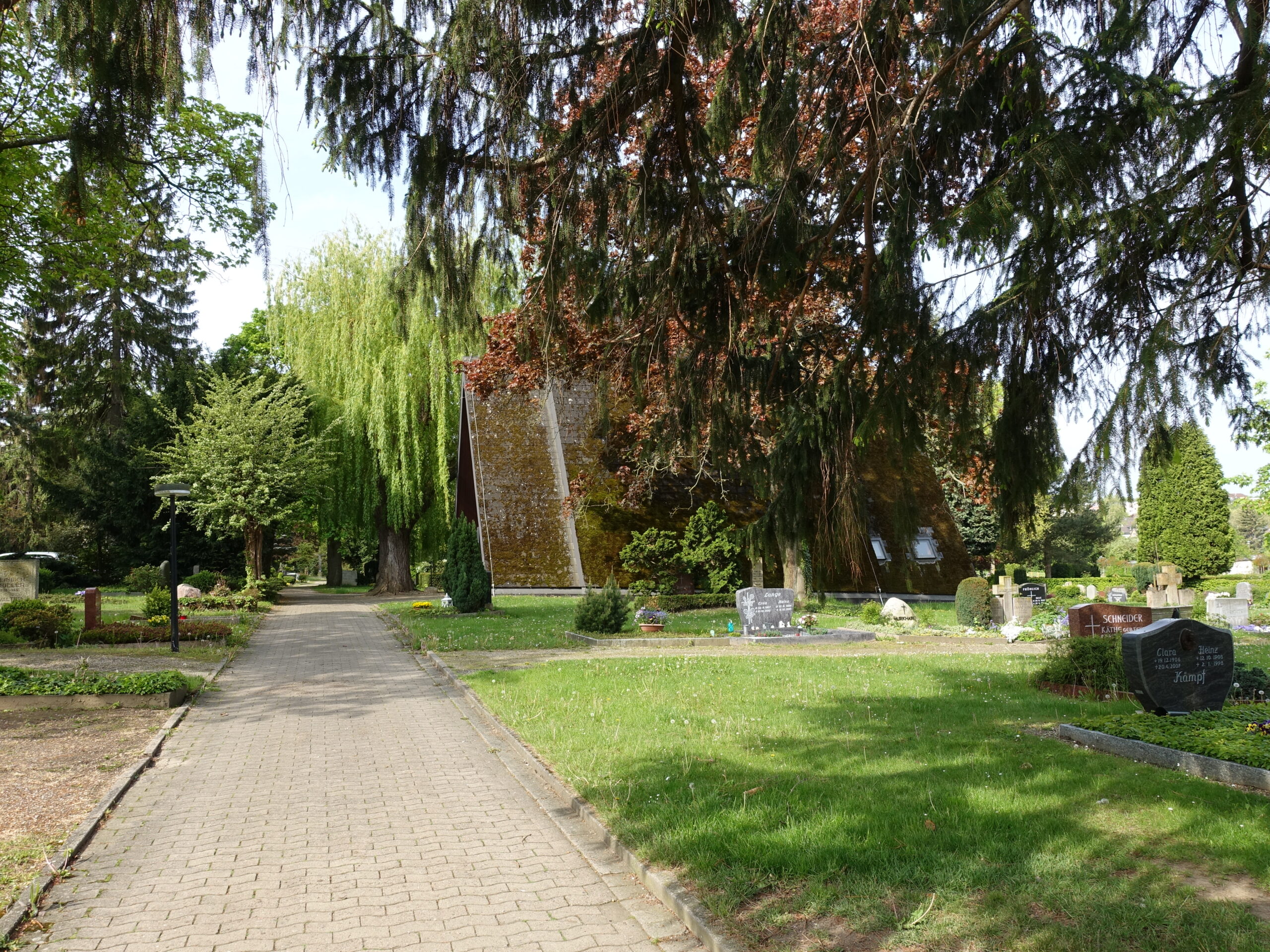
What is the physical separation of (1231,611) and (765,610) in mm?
11178

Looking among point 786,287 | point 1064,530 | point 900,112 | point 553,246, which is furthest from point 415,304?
point 1064,530

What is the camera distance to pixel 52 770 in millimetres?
7594

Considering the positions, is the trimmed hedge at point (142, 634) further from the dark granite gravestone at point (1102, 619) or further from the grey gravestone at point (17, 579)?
the dark granite gravestone at point (1102, 619)

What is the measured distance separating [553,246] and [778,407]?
1.96 m

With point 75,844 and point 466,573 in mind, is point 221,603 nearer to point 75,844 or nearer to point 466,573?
point 466,573

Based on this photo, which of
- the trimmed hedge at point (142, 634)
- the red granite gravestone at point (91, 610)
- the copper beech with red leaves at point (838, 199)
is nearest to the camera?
the copper beech with red leaves at point (838, 199)

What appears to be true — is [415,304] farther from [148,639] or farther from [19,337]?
[19,337]

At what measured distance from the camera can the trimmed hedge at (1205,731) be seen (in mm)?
6535

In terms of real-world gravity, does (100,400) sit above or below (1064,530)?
above

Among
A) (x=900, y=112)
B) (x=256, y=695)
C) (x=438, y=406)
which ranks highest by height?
(x=438, y=406)

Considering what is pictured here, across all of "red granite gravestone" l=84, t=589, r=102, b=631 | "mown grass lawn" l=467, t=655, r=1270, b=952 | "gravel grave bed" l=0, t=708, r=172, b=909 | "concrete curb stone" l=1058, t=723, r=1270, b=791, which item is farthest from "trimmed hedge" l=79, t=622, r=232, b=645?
"concrete curb stone" l=1058, t=723, r=1270, b=791

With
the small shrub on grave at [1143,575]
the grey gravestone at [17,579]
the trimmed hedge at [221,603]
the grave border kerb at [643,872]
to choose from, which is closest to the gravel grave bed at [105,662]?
the grey gravestone at [17,579]

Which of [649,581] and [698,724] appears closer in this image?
[698,724]

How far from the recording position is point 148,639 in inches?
689
